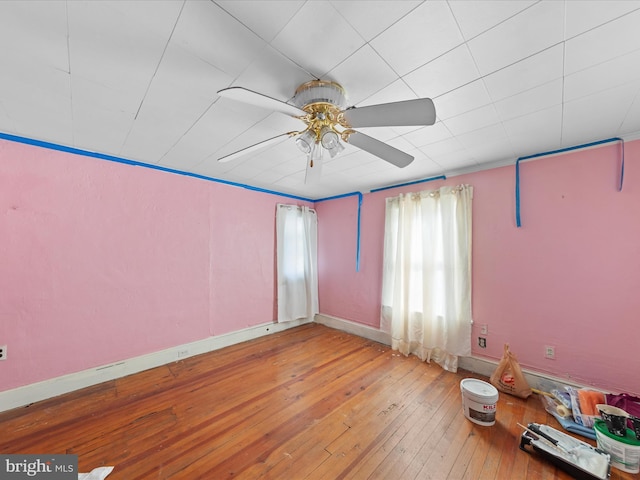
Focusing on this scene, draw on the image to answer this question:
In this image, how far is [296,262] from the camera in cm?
419

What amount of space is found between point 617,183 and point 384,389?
2.72 meters

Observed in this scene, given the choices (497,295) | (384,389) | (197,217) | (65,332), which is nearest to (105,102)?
(197,217)

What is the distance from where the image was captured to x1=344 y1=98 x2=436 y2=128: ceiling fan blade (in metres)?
1.13

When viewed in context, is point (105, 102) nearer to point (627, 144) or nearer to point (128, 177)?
point (128, 177)

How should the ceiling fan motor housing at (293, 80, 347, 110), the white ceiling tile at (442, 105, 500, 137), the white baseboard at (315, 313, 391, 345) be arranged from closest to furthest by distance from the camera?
the ceiling fan motor housing at (293, 80, 347, 110) → the white ceiling tile at (442, 105, 500, 137) → the white baseboard at (315, 313, 391, 345)

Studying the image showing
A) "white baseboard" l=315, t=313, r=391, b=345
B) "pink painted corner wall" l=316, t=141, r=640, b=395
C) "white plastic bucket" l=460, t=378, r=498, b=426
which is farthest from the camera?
"white baseboard" l=315, t=313, r=391, b=345

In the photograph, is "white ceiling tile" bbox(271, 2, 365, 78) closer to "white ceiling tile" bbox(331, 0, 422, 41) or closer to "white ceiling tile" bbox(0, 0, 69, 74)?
"white ceiling tile" bbox(331, 0, 422, 41)

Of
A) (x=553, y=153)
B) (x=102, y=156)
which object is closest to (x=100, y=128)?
(x=102, y=156)

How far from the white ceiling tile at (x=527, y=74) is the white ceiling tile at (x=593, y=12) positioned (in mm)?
114

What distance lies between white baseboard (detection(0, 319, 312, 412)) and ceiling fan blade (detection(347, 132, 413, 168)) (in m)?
3.06

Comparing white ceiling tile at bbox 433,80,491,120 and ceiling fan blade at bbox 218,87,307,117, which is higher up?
white ceiling tile at bbox 433,80,491,120

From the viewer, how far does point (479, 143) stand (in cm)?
216

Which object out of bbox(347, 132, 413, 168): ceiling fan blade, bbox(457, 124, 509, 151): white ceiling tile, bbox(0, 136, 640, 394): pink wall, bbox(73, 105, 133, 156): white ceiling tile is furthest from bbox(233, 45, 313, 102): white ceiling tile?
bbox(0, 136, 640, 394): pink wall

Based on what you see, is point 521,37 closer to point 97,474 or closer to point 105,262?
point 97,474
